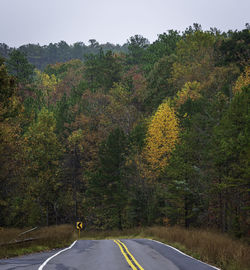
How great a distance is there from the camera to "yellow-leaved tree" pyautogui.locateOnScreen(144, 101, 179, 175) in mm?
39250

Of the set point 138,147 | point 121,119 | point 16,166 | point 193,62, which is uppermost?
point 193,62

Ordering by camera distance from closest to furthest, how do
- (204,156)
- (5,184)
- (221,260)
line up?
(221,260) → (204,156) → (5,184)

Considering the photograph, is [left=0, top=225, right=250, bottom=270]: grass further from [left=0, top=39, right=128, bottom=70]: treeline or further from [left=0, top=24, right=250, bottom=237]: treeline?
[left=0, top=39, right=128, bottom=70]: treeline

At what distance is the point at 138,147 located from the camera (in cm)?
4609

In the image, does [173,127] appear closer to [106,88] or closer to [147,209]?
[147,209]

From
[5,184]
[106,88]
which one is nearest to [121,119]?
[106,88]

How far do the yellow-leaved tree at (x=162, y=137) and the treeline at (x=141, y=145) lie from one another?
13cm

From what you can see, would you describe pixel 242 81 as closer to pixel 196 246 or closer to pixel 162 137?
pixel 162 137

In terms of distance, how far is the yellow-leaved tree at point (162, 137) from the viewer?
129 ft

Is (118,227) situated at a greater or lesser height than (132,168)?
lesser

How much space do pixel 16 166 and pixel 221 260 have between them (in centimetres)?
2604

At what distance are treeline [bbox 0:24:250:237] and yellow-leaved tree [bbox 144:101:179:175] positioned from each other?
0.13m

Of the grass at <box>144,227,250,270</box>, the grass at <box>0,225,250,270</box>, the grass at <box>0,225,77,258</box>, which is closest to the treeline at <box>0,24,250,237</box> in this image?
the grass at <box>0,225,250,270</box>

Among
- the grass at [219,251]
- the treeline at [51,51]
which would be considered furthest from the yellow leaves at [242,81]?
the treeline at [51,51]
